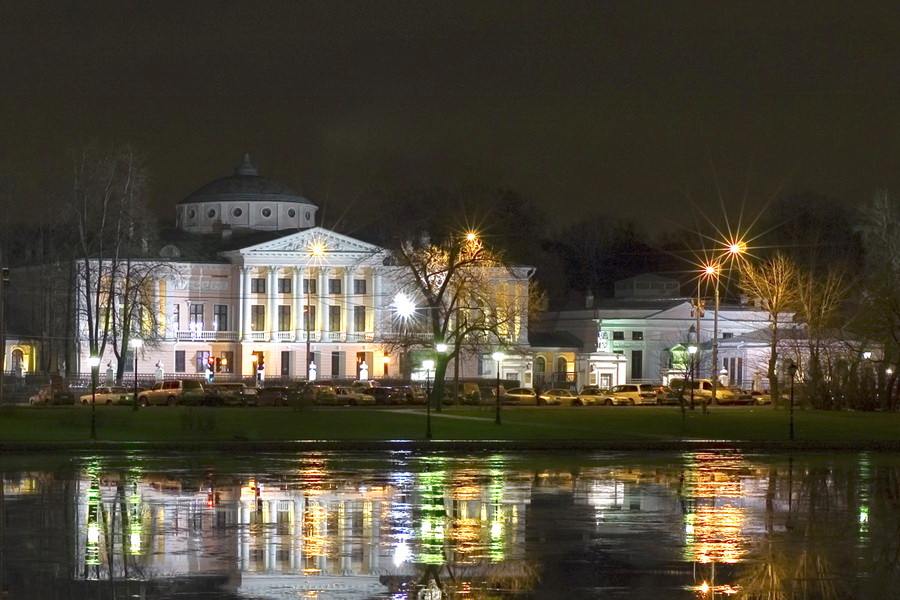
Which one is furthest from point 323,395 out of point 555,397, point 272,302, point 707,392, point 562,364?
point 562,364

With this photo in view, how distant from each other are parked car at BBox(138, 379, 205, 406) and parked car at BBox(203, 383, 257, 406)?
0.36 meters

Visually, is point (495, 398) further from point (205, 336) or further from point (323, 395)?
point (205, 336)

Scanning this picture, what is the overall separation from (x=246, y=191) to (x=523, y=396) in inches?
1825

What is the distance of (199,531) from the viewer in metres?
21.4

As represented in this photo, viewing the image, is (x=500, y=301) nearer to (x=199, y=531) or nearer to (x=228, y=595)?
(x=199, y=531)

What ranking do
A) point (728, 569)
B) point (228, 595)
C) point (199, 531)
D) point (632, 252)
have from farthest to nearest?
point (632, 252) → point (199, 531) → point (728, 569) → point (228, 595)

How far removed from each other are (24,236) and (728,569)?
354 ft

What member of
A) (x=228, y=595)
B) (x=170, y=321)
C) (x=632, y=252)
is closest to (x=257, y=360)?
(x=170, y=321)

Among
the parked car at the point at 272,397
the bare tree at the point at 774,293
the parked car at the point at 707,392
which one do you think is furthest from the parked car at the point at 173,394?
the bare tree at the point at 774,293

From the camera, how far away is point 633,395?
91125 mm

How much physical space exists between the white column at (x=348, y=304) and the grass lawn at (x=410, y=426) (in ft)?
161

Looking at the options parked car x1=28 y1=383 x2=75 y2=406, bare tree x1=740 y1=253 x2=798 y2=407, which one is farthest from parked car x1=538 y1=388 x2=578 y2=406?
parked car x1=28 y1=383 x2=75 y2=406

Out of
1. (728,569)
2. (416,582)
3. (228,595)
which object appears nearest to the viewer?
(228,595)

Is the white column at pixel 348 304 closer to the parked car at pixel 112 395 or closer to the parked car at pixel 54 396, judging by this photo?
the parked car at pixel 112 395
